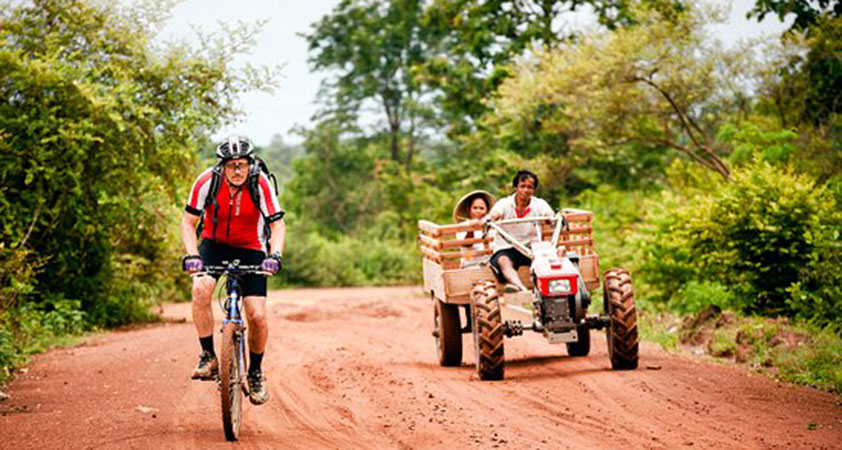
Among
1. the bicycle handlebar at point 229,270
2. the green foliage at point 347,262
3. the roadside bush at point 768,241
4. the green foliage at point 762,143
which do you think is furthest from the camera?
the green foliage at point 347,262

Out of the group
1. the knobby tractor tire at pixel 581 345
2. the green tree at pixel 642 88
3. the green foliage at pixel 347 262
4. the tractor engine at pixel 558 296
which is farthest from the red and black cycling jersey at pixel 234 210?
the green foliage at pixel 347 262

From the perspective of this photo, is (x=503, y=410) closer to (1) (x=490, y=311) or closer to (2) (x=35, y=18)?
(1) (x=490, y=311)

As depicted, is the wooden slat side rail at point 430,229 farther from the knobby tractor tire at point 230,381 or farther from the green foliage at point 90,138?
the green foliage at point 90,138

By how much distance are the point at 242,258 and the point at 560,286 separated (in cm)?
379

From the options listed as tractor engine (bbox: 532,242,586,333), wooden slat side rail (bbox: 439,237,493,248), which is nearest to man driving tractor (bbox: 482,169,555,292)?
wooden slat side rail (bbox: 439,237,493,248)

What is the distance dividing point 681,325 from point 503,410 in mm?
7454

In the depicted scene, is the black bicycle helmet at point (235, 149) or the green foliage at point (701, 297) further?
the green foliage at point (701, 297)

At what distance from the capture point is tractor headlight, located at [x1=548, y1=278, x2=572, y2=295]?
415 inches

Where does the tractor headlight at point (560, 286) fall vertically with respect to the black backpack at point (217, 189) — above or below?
below

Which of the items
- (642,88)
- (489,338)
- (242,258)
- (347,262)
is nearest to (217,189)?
(242,258)

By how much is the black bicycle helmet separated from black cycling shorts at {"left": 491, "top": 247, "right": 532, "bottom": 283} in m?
4.37

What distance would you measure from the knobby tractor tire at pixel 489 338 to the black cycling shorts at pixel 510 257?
87 cm

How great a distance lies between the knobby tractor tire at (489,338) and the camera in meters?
10.5

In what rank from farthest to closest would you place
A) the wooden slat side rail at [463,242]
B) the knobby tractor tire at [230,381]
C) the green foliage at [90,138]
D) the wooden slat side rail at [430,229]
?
the green foliage at [90,138] < the wooden slat side rail at [430,229] < the wooden slat side rail at [463,242] < the knobby tractor tire at [230,381]
